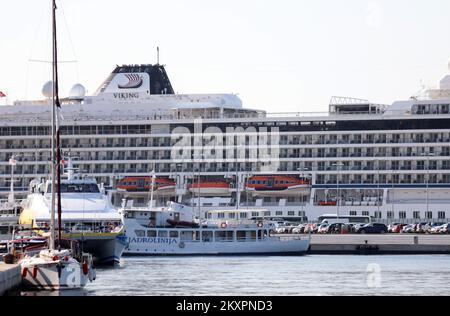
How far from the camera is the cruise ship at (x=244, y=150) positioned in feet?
392

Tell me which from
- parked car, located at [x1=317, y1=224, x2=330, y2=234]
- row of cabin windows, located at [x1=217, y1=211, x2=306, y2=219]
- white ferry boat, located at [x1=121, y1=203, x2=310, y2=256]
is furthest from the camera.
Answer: parked car, located at [x1=317, y1=224, x2=330, y2=234]

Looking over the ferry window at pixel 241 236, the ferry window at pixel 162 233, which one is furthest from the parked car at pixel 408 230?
the ferry window at pixel 162 233

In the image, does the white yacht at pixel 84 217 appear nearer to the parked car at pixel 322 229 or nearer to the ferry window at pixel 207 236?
the ferry window at pixel 207 236

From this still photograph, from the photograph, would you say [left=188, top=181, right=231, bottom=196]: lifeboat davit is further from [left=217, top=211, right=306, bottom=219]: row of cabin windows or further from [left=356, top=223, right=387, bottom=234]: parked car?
[left=356, top=223, right=387, bottom=234]: parked car

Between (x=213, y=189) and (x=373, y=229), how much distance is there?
18.1m

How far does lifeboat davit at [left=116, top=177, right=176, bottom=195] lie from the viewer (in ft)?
403

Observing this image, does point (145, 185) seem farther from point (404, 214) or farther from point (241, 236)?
point (241, 236)

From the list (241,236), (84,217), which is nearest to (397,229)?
→ (241,236)

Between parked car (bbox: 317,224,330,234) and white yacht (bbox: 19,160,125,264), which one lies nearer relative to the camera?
white yacht (bbox: 19,160,125,264)

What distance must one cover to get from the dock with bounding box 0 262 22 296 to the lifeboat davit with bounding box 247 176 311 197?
6881 centimetres

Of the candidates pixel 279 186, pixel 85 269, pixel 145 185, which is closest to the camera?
pixel 85 269

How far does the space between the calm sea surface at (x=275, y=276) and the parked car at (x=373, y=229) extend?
1621cm

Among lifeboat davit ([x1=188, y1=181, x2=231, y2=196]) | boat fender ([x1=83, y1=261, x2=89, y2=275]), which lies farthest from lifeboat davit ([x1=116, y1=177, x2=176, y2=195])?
boat fender ([x1=83, y1=261, x2=89, y2=275])

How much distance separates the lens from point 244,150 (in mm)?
123750
